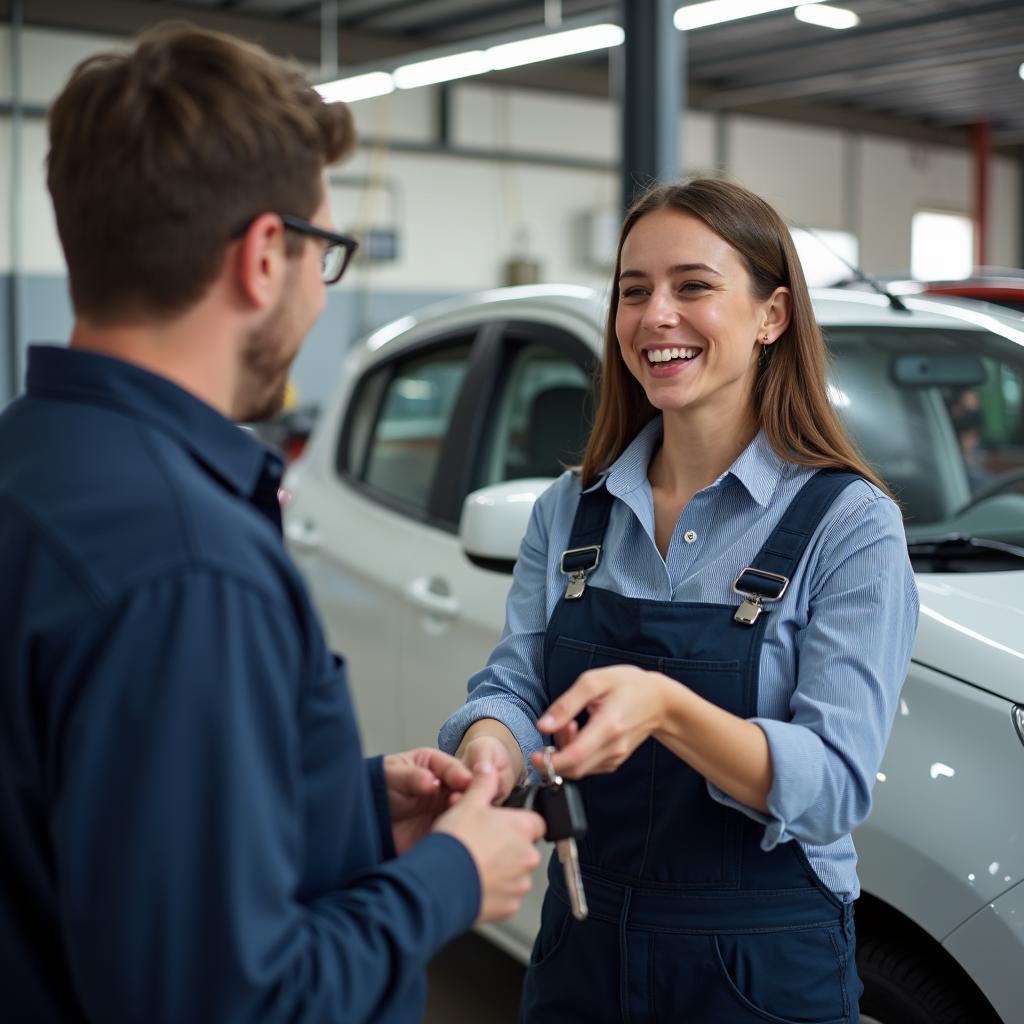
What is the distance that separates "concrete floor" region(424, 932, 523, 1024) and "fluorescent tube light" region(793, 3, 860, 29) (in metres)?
6.12

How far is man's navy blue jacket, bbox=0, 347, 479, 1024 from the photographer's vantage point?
32.9 inches

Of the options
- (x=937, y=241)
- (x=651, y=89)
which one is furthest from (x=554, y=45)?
(x=937, y=241)

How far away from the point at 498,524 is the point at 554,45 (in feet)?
17.0

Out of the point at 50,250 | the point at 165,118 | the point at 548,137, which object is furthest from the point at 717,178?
the point at 548,137

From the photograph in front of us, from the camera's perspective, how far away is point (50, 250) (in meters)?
10.4

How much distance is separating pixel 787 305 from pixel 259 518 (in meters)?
0.94

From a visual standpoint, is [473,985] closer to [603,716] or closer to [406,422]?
[406,422]

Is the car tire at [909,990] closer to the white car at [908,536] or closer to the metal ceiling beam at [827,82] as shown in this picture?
the white car at [908,536]

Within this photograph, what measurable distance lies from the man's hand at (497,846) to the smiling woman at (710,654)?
0.41ft

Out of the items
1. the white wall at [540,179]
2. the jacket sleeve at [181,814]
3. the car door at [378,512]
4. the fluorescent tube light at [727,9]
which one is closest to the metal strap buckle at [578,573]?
the jacket sleeve at [181,814]

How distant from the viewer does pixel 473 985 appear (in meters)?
3.08

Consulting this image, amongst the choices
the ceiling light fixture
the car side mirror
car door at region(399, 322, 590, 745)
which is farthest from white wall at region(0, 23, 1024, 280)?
the car side mirror

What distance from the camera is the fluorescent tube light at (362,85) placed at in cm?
826

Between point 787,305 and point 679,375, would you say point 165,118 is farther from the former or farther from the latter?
point 787,305
